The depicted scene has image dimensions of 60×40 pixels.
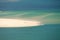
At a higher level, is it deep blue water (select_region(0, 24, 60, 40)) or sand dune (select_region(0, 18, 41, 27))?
sand dune (select_region(0, 18, 41, 27))

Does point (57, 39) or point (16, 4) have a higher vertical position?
point (16, 4)

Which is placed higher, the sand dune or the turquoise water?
the turquoise water

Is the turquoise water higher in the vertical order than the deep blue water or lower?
higher

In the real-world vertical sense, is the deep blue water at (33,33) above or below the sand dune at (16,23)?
below

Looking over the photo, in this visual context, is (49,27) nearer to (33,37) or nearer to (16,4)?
(33,37)

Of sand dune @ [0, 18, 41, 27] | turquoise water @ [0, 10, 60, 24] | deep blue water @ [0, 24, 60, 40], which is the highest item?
turquoise water @ [0, 10, 60, 24]

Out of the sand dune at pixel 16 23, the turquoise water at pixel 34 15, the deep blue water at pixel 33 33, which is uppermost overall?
the turquoise water at pixel 34 15

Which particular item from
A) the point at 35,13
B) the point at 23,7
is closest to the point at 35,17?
the point at 35,13

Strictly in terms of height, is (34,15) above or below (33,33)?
above
